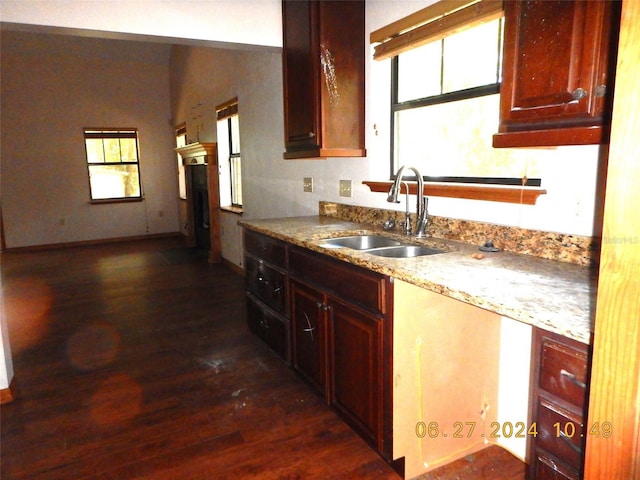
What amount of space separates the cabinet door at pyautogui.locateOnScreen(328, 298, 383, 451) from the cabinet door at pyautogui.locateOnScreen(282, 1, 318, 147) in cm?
127

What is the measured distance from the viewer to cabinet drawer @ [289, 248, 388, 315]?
1806 millimetres

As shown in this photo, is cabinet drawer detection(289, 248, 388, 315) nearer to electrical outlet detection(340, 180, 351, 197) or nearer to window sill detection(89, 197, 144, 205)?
electrical outlet detection(340, 180, 351, 197)

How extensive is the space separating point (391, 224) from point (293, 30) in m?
1.48

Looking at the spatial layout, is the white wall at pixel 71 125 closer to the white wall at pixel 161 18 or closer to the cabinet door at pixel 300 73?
the white wall at pixel 161 18

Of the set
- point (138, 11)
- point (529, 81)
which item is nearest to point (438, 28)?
point (529, 81)

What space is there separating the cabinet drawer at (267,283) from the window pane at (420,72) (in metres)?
1.29

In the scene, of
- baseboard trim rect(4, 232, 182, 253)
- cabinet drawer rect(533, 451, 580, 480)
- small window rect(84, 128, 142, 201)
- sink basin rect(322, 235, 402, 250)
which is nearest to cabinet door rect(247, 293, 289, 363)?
sink basin rect(322, 235, 402, 250)

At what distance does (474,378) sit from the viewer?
197cm

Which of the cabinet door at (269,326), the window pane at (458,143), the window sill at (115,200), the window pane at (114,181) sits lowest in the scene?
the cabinet door at (269,326)

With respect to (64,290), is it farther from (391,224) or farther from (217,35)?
(391,224)

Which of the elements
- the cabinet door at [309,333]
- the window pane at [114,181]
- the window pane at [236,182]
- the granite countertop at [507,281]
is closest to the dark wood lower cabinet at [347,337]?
the cabinet door at [309,333]

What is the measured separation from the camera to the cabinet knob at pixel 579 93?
1.27m

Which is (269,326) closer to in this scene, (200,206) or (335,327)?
(335,327)

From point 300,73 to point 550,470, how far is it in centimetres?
256
